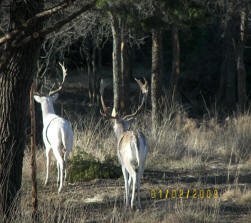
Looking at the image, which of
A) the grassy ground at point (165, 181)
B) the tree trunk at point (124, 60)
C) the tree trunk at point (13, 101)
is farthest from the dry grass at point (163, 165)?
the tree trunk at point (124, 60)

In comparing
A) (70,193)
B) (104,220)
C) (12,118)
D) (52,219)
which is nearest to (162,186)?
(70,193)

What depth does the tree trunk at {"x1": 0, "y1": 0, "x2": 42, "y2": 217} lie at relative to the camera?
16.1 feet

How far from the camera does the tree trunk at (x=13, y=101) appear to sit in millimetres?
4922

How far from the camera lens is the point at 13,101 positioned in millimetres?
4973

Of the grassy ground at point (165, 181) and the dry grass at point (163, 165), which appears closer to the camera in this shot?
the dry grass at point (163, 165)

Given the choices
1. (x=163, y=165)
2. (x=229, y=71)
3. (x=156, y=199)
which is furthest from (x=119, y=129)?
(x=229, y=71)

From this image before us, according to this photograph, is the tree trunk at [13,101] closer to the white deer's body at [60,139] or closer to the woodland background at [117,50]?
the woodland background at [117,50]

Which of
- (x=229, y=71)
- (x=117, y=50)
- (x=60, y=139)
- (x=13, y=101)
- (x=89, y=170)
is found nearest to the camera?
(x=13, y=101)

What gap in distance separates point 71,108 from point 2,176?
1738 centimetres

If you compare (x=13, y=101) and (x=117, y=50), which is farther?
(x=117, y=50)

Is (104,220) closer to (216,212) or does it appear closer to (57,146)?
(216,212)

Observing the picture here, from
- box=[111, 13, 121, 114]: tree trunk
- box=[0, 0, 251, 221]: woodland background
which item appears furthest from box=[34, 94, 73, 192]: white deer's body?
box=[111, 13, 121, 114]: tree trunk

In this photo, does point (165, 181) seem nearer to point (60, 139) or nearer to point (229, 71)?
point (60, 139)

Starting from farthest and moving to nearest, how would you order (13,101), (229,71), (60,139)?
(229,71)
(60,139)
(13,101)
